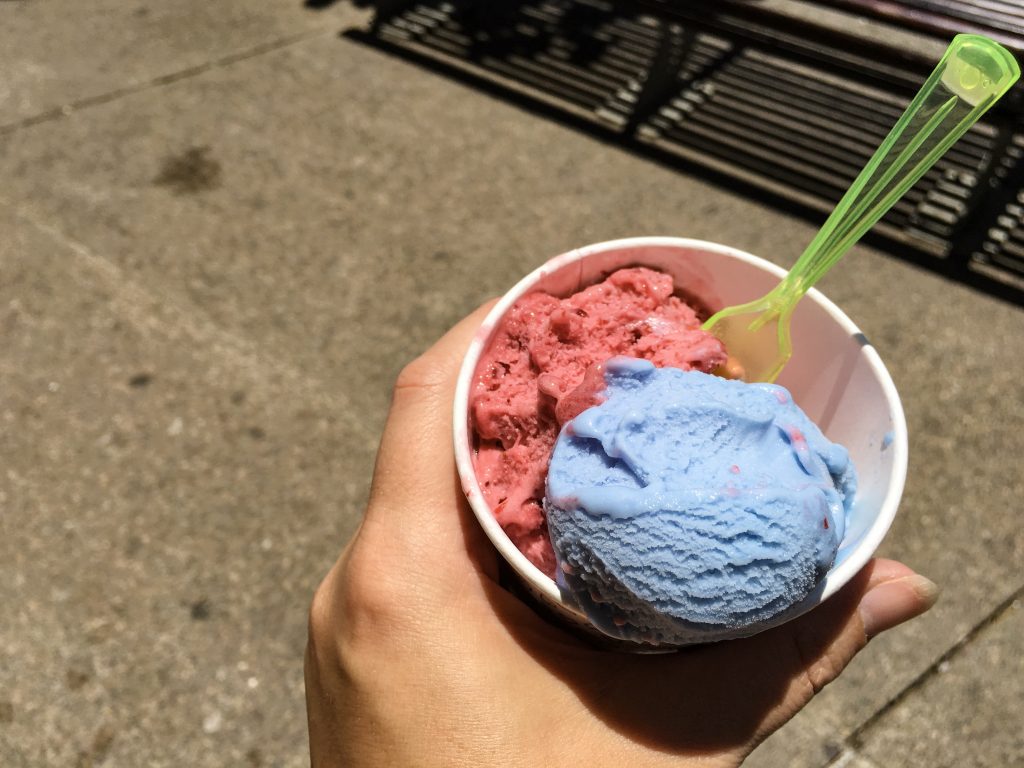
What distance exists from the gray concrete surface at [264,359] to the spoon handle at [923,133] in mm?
1587

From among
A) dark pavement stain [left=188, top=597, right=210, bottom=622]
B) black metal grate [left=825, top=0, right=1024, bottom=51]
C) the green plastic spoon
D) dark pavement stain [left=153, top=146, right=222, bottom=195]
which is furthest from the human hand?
dark pavement stain [left=153, top=146, right=222, bottom=195]

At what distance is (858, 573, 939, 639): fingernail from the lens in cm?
149

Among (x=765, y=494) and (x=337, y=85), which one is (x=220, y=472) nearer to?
(x=765, y=494)

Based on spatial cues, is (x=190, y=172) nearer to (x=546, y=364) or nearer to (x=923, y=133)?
(x=546, y=364)

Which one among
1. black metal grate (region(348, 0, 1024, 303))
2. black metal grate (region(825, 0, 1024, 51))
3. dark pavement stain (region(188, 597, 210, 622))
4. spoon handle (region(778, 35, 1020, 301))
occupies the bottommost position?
dark pavement stain (region(188, 597, 210, 622))

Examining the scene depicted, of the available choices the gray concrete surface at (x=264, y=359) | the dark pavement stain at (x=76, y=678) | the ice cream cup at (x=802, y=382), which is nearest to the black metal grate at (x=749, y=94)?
the gray concrete surface at (x=264, y=359)

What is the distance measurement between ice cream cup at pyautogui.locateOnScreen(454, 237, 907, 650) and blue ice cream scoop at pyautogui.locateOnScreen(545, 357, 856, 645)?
0.07m

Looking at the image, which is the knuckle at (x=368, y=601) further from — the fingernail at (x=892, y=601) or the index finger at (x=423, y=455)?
the fingernail at (x=892, y=601)

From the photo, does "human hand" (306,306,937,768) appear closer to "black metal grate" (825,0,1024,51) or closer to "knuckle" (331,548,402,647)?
Answer: "knuckle" (331,548,402,647)

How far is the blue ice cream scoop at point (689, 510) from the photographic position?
117cm

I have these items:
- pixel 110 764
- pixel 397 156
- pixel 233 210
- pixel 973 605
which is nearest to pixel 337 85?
pixel 397 156

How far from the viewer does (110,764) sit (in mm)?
2291

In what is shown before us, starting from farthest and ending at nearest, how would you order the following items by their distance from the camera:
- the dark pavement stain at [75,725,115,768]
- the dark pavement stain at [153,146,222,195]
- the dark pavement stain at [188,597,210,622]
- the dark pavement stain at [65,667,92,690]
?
the dark pavement stain at [153,146,222,195] < the dark pavement stain at [188,597,210,622] < the dark pavement stain at [65,667,92,690] < the dark pavement stain at [75,725,115,768]

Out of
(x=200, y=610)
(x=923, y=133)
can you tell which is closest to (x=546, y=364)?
(x=923, y=133)
